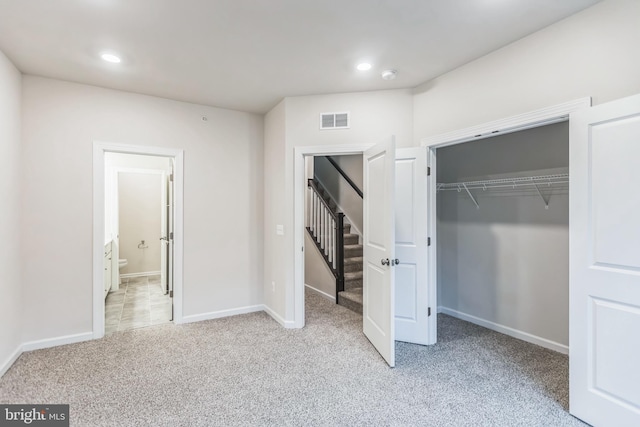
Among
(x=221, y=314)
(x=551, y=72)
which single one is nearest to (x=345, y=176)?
(x=221, y=314)

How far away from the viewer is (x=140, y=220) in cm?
643

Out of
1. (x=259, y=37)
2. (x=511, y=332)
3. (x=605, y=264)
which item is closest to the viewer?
(x=605, y=264)

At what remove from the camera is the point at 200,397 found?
2.29m

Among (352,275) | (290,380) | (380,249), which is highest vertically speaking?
(380,249)

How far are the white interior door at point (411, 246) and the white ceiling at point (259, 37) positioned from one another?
878mm

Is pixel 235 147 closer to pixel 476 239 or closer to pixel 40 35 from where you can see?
pixel 40 35

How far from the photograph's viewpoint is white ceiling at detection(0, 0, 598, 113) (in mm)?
2047

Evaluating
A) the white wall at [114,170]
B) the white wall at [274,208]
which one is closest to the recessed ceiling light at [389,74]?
the white wall at [274,208]

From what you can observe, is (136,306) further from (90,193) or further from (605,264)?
(605,264)

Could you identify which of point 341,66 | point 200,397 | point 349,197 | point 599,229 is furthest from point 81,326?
point 599,229

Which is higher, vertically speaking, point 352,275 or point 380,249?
point 380,249

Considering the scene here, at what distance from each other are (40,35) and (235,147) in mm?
2068

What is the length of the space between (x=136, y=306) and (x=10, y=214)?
2144mm

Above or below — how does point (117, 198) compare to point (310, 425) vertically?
above
